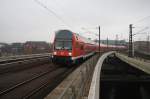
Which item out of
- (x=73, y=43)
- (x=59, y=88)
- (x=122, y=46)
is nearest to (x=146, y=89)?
(x=73, y=43)

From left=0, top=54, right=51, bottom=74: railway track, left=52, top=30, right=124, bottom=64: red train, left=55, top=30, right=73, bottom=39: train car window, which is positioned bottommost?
left=0, top=54, right=51, bottom=74: railway track

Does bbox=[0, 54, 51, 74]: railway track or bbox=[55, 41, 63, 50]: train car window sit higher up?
bbox=[55, 41, 63, 50]: train car window

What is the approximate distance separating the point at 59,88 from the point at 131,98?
32.4 ft

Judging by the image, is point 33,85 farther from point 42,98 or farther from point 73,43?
point 73,43

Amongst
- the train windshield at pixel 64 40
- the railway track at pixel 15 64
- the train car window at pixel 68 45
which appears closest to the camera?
the railway track at pixel 15 64

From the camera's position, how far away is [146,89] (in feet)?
82.4

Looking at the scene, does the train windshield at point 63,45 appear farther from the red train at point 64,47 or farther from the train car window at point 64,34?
the train car window at point 64,34

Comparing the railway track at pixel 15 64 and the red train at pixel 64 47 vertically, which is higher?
the red train at pixel 64 47

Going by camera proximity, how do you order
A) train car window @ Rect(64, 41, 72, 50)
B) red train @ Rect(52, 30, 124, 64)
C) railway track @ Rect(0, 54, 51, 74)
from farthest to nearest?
train car window @ Rect(64, 41, 72, 50) < red train @ Rect(52, 30, 124, 64) < railway track @ Rect(0, 54, 51, 74)

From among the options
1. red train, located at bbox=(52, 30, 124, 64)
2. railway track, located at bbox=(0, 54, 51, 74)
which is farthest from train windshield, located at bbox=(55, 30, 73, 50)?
railway track, located at bbox=(0, 54, 51, 74)

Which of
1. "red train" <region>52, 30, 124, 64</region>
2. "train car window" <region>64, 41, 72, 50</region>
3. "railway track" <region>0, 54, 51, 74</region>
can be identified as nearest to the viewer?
"railway track" <region>0, 54, 51, 74</region>

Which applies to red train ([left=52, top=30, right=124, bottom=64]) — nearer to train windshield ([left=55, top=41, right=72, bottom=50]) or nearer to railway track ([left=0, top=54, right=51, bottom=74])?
train windshield ([left=55, top=41, right=72, bottom=50])

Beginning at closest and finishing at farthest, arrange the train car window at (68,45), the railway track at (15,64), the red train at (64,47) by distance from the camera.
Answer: the railway track at (15,64)
the red train at (64,47)
the train car window at (68,45)

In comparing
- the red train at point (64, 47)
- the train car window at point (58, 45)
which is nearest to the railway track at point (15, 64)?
the red train at point (64, 47)
